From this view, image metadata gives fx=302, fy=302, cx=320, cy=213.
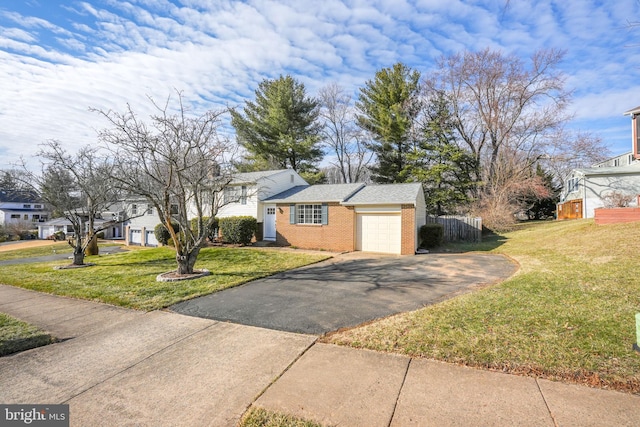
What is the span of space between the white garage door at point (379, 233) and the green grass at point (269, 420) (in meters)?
11.8

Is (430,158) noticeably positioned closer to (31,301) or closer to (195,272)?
(195,272)

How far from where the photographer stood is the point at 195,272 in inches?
377

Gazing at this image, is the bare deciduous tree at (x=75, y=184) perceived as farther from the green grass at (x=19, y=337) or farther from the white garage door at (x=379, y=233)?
the white garage door at (x=379, y=233)

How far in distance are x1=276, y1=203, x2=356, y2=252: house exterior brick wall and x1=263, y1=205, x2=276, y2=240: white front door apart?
2.04ft

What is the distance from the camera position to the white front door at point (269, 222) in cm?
1794

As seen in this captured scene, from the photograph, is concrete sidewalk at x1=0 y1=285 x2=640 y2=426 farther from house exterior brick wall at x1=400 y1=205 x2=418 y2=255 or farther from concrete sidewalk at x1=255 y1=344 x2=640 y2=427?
house exterior brick wall at x1=400 y1=205 x2=418 y2=255

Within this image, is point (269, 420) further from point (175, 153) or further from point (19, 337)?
point (175, 153)

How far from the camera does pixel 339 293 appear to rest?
23.1ft

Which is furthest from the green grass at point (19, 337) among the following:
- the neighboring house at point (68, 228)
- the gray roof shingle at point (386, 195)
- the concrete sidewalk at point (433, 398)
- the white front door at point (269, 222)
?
the neighboring house at point (68, 228)

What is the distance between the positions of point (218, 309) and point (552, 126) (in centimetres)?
2770

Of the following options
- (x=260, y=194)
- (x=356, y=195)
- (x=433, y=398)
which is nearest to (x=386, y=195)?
(x=356, y=195)

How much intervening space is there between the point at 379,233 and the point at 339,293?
7.97m

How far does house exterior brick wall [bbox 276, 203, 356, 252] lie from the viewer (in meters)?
15.1

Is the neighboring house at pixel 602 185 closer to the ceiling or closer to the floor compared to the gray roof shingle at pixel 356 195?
closer to the ceiling
